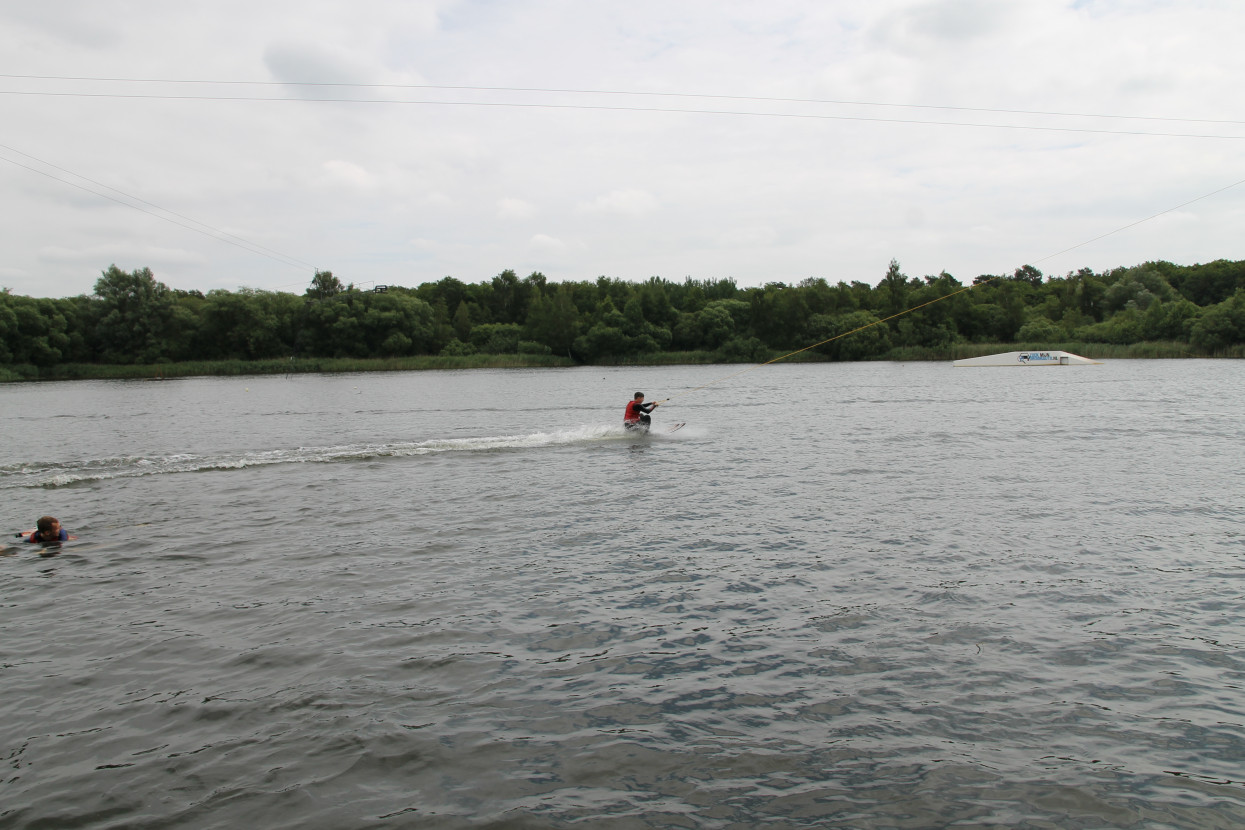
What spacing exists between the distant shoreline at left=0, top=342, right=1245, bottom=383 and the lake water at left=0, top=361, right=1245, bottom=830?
8532cm

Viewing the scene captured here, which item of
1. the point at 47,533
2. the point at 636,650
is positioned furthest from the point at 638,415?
the point at 636,650

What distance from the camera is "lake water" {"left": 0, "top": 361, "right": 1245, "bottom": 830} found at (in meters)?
6.69

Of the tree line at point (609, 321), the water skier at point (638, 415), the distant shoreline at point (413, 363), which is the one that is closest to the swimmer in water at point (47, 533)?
the water skier at point (638, 415)

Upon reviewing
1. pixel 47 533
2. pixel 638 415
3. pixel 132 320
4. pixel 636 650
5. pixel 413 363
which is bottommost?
pixel 636 650

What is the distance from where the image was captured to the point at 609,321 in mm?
133500

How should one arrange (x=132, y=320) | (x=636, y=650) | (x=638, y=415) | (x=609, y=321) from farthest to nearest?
(x=609, y=321) < (x=132, y=320) < (x=638, y=415) < (x=636, y=650)

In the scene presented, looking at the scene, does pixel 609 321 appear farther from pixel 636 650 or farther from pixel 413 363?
pixel 636 650

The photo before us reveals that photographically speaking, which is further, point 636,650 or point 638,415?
point 638,415

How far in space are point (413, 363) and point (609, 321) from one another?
39095 mm

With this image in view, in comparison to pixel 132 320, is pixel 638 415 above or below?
below

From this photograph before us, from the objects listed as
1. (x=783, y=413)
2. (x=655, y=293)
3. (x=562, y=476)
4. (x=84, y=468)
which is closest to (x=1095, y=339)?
(x=655, y=293)

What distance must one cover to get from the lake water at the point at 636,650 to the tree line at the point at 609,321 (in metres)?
92.8

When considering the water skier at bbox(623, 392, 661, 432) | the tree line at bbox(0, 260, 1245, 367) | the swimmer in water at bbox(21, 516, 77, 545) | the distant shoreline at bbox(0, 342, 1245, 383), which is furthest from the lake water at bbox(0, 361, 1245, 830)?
the tree line at bbox(0, 260, 1245, 367)

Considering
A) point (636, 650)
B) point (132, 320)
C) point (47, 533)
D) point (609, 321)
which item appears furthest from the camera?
point (609, 321)
